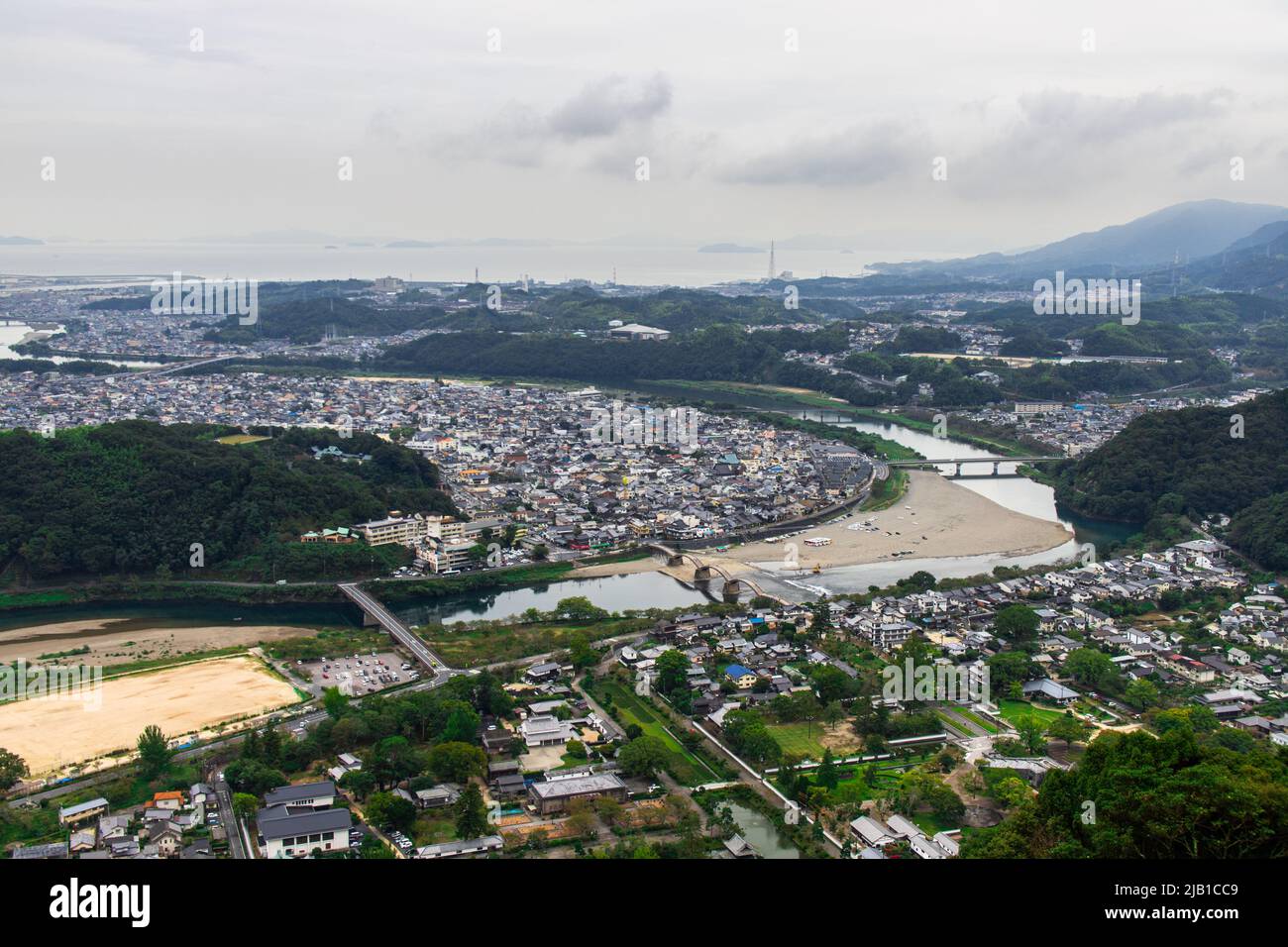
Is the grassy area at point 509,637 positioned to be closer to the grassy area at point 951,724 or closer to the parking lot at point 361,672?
the parking lot at point 361,672

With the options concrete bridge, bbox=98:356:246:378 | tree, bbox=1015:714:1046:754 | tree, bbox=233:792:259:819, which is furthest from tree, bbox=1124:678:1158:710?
concrete bridge, bbox=98:356:246:378

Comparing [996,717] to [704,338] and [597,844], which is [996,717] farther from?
[704,338]

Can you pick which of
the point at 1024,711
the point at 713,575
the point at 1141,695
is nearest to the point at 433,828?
the point at 1024,711

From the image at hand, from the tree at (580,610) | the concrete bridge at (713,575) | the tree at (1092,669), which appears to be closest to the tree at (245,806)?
the tree at (580,610)

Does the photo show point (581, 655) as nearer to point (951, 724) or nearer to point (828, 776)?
point (828, 776)

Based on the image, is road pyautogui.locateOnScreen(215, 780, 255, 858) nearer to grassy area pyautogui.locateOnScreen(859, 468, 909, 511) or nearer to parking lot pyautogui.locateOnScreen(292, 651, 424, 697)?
parking lot pyautogui.locateOnScreen(292, 651, 424, 697)
